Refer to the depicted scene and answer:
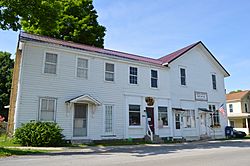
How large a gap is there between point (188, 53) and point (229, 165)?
18.8 meters

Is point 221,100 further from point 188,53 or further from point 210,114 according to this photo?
point 188,53

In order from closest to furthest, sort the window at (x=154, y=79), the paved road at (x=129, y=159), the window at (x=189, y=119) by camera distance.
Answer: the paved road at (x=129, y=159) → the window at (x=154, y=79) → the window at (x=189, y=119)

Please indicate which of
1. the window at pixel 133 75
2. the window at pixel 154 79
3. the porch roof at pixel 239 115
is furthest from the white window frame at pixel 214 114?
the porch roof at pixel 239 115

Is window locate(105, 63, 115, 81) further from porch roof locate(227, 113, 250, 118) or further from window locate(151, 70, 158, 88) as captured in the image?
porch roof locate(227, 113, 250, 118)

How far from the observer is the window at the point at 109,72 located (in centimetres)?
2012

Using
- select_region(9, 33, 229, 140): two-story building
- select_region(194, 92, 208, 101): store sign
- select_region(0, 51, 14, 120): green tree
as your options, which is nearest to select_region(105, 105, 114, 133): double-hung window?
A: select_region(9, 33, 229, 140): two-story building

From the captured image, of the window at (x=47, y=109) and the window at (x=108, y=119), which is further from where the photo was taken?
the window at (x=108, y=119)

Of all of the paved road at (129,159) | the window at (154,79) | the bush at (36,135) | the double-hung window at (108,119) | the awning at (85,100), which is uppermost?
the window at (154,79)

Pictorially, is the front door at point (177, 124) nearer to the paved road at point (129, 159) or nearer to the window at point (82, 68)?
the window at point (82, 68)

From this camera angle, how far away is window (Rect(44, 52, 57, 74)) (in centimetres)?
1738

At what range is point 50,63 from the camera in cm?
1756

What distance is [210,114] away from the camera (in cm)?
2678

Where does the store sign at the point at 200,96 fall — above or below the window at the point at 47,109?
above

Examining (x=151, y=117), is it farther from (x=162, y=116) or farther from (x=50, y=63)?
(x=50, y=63)
